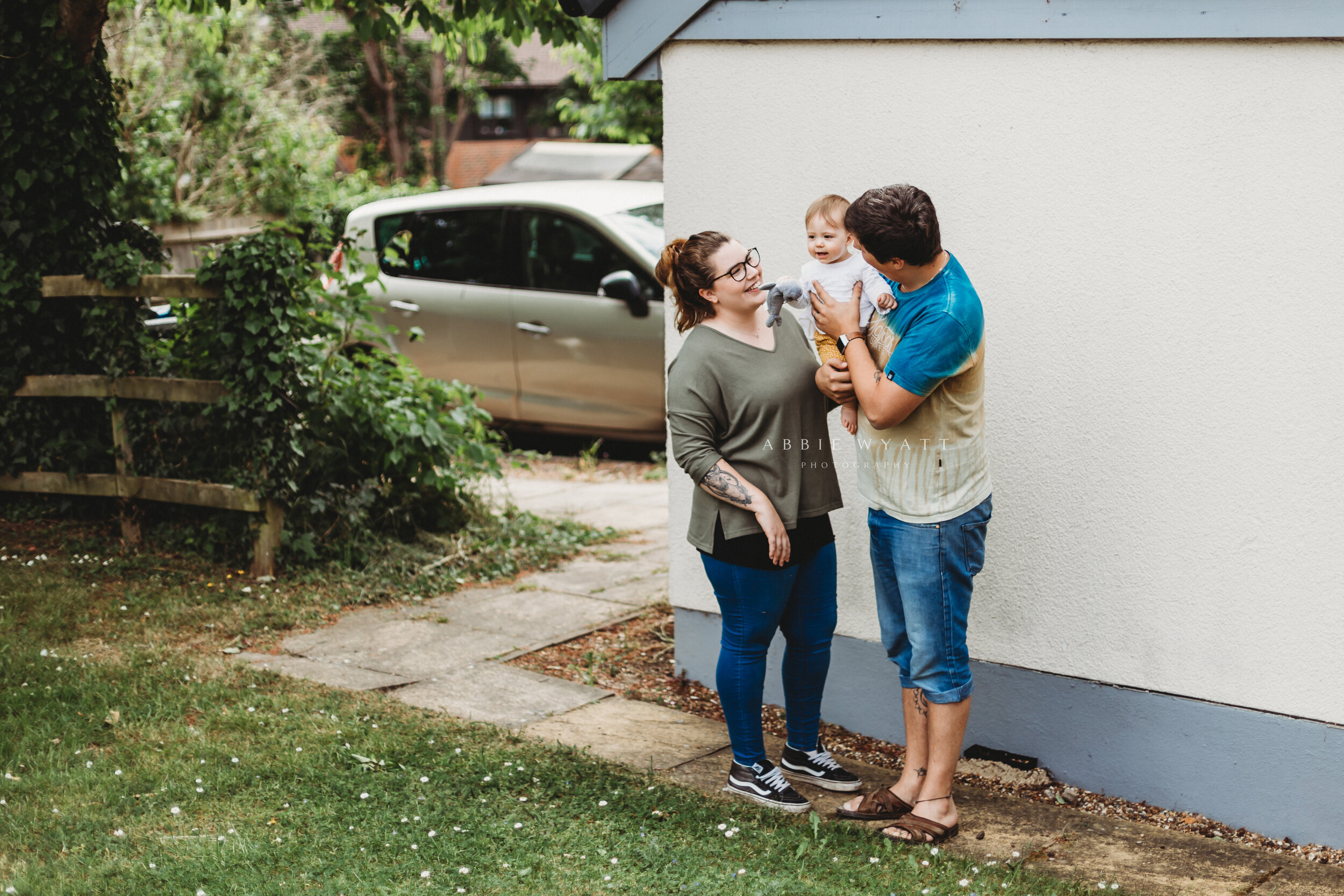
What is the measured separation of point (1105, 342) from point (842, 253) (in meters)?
0.83

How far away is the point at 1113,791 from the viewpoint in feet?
12.6

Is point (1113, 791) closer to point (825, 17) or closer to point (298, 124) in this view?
point (825, 17)

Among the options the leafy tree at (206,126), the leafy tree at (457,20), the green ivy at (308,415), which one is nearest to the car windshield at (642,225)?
the leafy tree at (457,20)

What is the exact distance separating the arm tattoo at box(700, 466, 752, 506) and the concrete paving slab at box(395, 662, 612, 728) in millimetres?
1337

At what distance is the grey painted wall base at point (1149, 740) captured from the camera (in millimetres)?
3480


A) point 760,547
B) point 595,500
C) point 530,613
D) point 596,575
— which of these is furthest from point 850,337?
point 595,500

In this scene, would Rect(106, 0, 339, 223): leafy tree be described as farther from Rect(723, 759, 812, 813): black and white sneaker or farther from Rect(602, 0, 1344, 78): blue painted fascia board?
Rect(723, 759, 812, 813): black and white sneaker

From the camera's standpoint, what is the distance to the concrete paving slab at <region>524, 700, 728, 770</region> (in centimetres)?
410

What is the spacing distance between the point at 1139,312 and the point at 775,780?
174 centimetres

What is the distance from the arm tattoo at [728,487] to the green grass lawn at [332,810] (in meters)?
0.92

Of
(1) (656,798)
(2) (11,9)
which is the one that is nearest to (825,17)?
(1) (656,798)

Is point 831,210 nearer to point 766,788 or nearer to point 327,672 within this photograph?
point 766,788

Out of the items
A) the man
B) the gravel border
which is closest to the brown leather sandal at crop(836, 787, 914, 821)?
the man

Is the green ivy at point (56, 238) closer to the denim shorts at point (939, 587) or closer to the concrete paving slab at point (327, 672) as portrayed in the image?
the concrete paving slab at point (327, 672)
